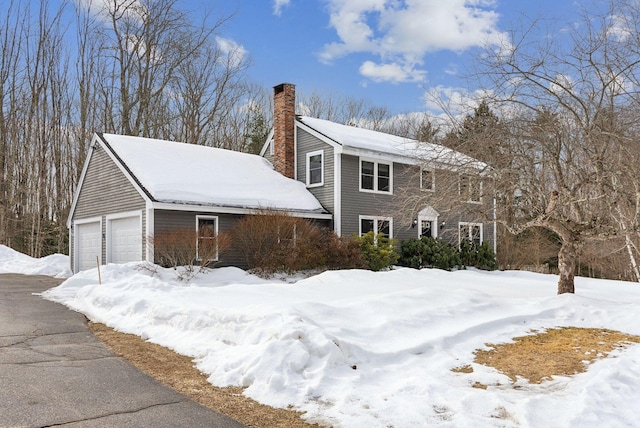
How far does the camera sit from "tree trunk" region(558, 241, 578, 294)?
34.8 feet

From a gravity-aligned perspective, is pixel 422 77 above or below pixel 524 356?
above

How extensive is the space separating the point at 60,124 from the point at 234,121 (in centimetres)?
1045

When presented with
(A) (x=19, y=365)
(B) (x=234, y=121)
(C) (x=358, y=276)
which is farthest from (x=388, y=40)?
(B) (x=234, y=121)

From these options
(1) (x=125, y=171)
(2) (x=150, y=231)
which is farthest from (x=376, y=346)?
(1) (x=125, y=171)

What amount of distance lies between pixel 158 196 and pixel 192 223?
4.69ft

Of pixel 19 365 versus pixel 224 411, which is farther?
pixel 19 365

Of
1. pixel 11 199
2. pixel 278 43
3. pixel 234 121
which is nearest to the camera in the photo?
pixel 278 43

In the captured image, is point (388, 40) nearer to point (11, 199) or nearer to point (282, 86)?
point (282, 86)

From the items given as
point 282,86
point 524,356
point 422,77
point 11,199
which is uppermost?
point 282,86

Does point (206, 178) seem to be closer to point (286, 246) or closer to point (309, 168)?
point (286, 246)

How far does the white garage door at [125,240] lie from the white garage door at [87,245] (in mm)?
970

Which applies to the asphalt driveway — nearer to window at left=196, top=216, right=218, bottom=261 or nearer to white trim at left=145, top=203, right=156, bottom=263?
white trim at left=145, top=203, right=156, bottom=263

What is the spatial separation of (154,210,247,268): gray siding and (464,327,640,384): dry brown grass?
1092 centimetres

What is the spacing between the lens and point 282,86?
68.6 ft
